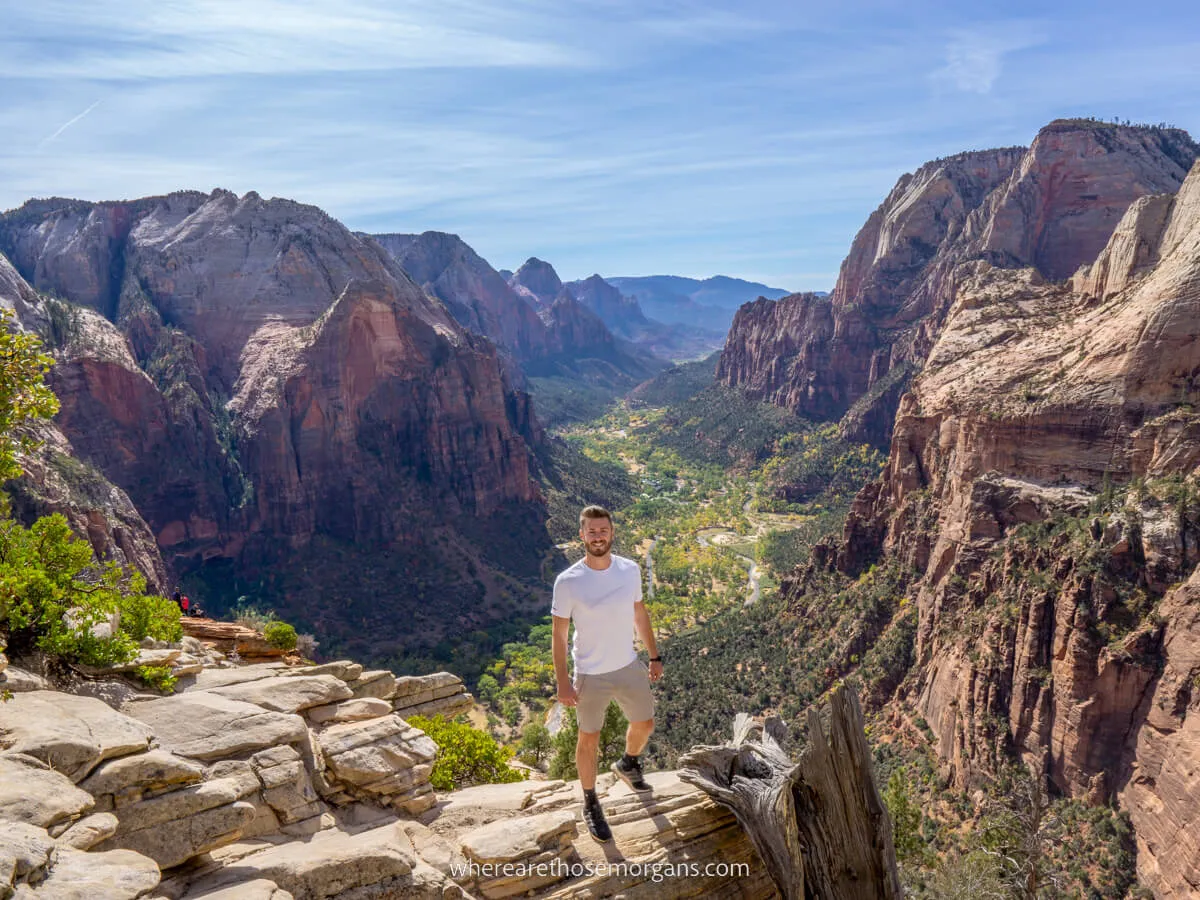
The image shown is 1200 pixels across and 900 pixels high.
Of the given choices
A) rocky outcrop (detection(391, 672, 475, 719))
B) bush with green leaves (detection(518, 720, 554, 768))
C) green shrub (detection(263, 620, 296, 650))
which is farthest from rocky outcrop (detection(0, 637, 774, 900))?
bush with green leaves (detection(518, 720, 554, 768))

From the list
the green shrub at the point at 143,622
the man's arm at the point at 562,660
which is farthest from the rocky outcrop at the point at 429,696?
the man's arm at the point at 562,660

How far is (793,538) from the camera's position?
109625 millimetres

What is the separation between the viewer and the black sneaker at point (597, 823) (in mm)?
10477

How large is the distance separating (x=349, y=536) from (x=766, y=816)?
8613 cm

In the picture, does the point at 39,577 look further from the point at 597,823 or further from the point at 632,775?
the point at 632,775

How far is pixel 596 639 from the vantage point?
10.3 meters

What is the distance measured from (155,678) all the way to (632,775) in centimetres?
942

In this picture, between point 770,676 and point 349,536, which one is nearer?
point 770,676

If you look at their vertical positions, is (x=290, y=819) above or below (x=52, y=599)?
below

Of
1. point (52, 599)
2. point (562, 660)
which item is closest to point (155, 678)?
point (52, 599)

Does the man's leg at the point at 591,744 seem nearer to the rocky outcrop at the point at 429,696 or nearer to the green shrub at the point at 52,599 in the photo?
the green shrub at the point at 52,599

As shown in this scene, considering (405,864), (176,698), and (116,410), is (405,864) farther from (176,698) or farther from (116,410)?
(116,410)

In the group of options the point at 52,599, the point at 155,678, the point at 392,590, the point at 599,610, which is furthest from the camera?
the point at 392,590

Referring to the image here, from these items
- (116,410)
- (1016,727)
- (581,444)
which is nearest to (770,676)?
(1016,727)
